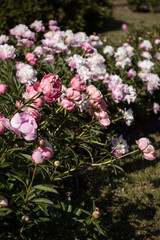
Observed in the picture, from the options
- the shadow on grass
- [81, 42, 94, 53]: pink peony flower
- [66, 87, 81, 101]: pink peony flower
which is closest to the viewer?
[66, 87, 81, 101]: pink peony flower

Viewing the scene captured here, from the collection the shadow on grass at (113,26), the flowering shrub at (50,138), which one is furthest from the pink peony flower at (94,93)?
the shadow on grass at (113,26)

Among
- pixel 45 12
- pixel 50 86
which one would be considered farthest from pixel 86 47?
pixel 45 12

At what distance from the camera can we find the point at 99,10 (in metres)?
9.21

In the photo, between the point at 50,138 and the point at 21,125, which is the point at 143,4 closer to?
the point at 50,138

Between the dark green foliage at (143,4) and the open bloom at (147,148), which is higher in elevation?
the open bloom at (147,148)

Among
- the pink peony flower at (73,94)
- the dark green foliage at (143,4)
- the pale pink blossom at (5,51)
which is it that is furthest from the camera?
the dark green foliage at (143,4)

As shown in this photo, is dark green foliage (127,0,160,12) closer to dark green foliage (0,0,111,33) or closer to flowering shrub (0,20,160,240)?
dark green foliage (0,0,111,33)

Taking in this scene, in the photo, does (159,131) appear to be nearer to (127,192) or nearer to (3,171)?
(127,192)

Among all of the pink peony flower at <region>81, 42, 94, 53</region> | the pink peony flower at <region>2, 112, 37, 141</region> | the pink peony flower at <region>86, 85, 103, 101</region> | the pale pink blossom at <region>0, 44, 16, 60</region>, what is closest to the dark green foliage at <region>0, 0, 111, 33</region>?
the pink peony flower at <region>81, 42, 94, 53</region>

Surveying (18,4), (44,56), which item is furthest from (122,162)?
(18,4)

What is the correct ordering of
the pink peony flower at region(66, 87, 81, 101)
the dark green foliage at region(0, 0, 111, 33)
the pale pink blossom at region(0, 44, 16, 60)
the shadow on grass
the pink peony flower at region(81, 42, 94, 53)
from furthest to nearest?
the shadow on grass, the dark green foliage at region(0, 0, 111, 33), the pink peony flower at region(81, 42, 94, 53), the pale pink blossom at region(0, 44, 16, 60), the pink peony flower at region(66, 87, 81, 101)

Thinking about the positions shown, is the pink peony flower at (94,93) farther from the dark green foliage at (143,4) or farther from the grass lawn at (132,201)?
the dark green foliage at (143,4)

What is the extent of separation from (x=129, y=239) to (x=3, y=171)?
4.37 ft

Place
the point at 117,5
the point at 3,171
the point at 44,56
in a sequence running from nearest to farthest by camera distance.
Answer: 1. the point at 3,171
2. the point at 44,56
3. the point at 117,5
